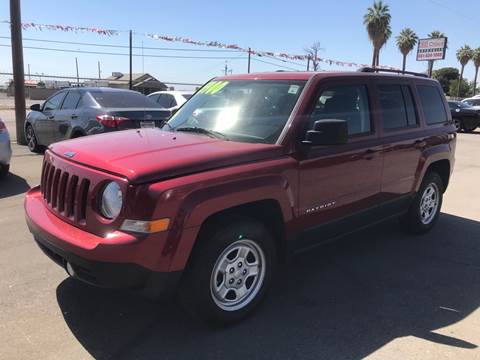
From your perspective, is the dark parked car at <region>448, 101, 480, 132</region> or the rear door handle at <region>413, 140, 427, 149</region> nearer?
the rear door handle at <region>413, 140, 427, 149</region>

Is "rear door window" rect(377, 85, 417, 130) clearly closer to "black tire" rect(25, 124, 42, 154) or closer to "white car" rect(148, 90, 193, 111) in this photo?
"white car" rect(148, 90, 193, 111)

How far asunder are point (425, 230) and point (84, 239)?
165 inches

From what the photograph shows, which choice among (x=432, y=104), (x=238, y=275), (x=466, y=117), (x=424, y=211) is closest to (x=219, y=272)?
(x=238, y=275)

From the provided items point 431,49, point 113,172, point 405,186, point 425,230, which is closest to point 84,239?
point 113,172

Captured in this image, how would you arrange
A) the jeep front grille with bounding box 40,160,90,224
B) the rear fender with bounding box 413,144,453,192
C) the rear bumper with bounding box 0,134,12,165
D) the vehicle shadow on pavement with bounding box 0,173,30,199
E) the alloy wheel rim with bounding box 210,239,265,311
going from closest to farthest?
the jeep front grille with bounding box 40,160,90,224 → the alloy wheel rim with bounding box 210,239,265,311 → the rear fender with bounding box 413,144,453,192 → the vehicle shadow on pavement with bounding box 0,173,30,199 → the rear bumper with bounding box 0,134,12,165

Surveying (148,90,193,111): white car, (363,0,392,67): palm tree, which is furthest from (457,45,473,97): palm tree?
(148,90,193,111): white car

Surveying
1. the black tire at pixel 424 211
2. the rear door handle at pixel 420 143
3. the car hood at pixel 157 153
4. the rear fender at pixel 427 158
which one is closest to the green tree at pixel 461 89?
the black tire at pixel 424 211

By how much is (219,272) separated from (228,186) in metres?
0.63

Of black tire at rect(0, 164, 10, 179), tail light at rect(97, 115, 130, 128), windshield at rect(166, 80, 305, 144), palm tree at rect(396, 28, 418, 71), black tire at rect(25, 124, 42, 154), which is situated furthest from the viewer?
palm tree at rect(396, 28, 418, 71)

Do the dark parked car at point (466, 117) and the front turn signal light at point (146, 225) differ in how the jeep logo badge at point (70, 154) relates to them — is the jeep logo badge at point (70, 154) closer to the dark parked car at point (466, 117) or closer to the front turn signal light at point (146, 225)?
the front turn signal light at point (146, 225)

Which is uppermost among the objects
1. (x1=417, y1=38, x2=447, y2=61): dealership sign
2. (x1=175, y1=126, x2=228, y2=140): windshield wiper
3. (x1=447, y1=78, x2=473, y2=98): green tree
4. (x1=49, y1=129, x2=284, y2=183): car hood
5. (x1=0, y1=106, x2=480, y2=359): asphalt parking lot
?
(x1=417, y1=38, x2=447, y2=61): dealership sign

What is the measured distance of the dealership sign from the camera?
3834 centimetres

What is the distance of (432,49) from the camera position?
129 feet

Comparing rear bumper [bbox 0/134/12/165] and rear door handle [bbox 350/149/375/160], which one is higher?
rear door handle [bbox 350/149/375/160]
